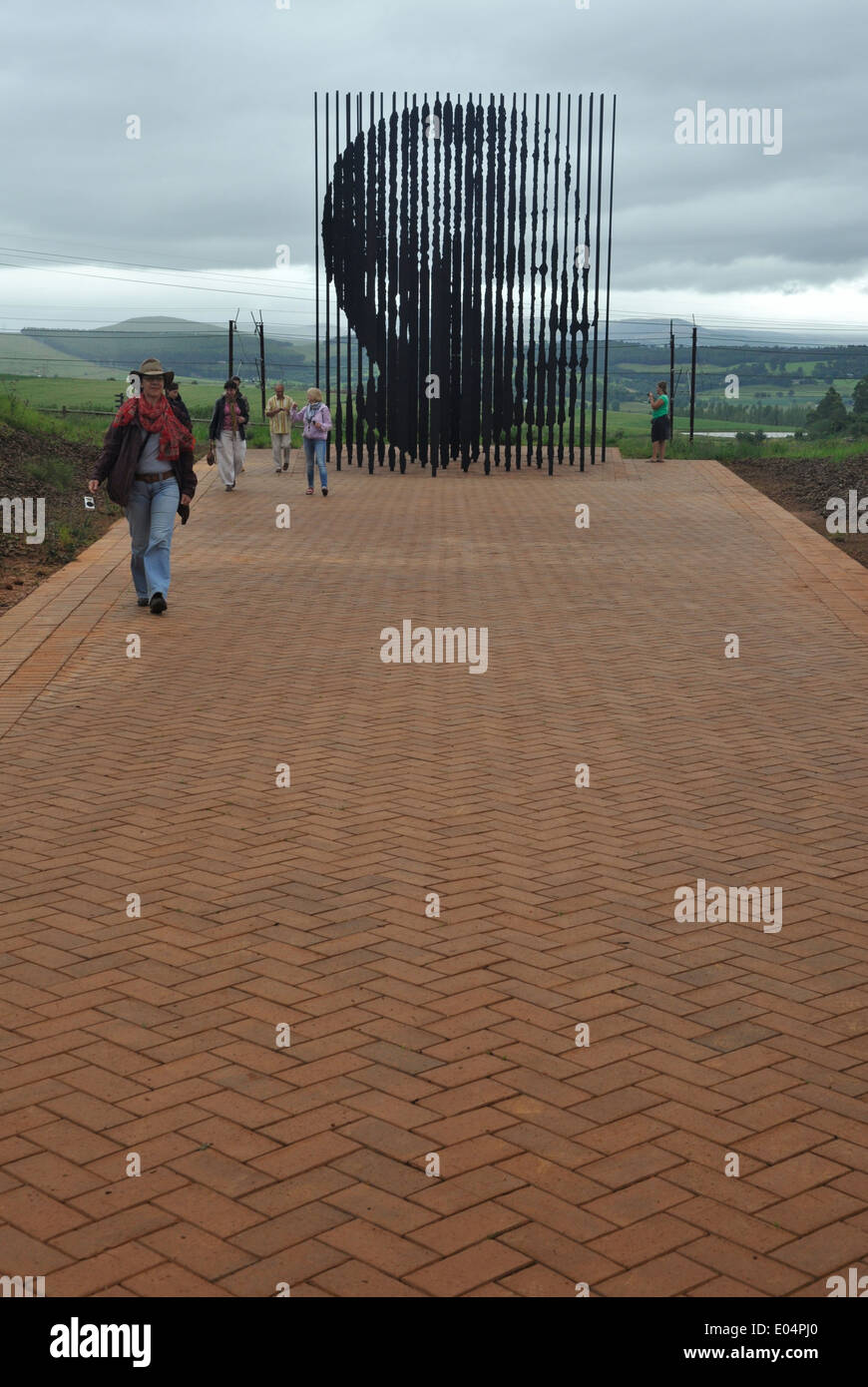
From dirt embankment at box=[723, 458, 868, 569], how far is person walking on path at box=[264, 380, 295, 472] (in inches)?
296

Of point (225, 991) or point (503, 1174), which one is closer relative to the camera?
point (503, 1174)

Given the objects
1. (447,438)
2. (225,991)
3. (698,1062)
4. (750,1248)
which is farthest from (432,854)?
(447,438)

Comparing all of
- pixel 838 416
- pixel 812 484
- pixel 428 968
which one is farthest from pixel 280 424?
pixel 838 416

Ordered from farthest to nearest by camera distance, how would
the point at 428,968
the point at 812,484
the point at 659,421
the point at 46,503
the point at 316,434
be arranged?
the point at 659,421 < the point at 812,484 < the point at 316,434 < the point at 46,503 < the point at 428,968

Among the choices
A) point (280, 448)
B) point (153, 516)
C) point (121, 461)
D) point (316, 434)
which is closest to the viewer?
point (121, 461)

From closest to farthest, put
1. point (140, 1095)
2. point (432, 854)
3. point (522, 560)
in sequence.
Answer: point (140, 1095)
point (432, 854)
point (522, 560)

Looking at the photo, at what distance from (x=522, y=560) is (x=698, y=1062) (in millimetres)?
10775

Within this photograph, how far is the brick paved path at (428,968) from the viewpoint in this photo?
351 centimetres

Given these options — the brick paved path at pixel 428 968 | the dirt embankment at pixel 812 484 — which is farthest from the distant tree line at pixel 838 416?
the brick paved path at pixel 428 968

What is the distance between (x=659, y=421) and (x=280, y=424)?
6722 mm

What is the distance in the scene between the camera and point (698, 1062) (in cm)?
434

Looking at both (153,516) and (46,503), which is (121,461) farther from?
(46,503)

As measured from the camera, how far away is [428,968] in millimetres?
5008

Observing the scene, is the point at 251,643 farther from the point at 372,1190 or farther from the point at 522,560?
the point at 372,1190
